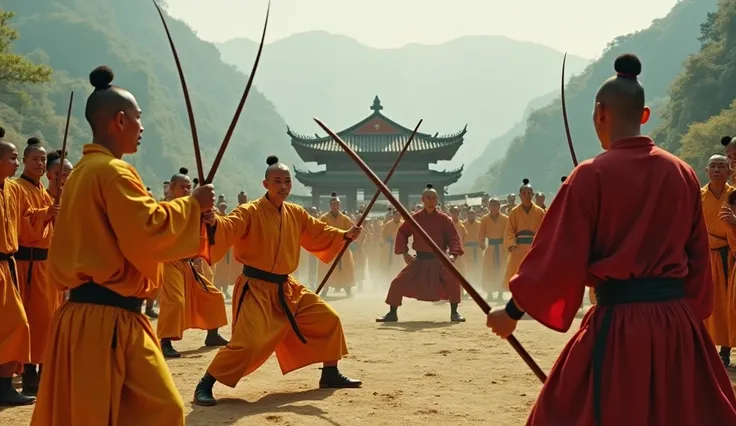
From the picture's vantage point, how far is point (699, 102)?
125 ft

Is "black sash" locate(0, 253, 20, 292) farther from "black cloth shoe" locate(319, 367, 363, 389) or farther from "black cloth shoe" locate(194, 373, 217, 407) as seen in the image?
"black cloth shoe" locate(319, 367, 363, 389)

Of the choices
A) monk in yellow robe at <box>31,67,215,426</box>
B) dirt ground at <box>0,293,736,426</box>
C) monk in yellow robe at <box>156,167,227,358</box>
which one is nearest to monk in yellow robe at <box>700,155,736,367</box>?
dirt ground at <box>0,293,736,426</box>

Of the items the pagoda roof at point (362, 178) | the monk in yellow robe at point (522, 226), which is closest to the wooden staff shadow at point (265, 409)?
the monk in yellow robe at point (522, 226)

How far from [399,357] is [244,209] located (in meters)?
2.48

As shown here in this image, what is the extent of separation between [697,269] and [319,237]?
3.44 meters

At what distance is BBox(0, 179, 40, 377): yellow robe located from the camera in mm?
5020

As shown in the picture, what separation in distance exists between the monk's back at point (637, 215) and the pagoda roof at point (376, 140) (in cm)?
3079

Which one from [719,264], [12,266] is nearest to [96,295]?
[12,266]

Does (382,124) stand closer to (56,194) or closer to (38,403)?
(56,194)

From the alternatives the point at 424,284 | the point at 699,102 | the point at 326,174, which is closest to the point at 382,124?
the point at 326,174

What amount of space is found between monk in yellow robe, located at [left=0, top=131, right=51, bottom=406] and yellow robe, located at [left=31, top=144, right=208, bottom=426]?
6.98ft

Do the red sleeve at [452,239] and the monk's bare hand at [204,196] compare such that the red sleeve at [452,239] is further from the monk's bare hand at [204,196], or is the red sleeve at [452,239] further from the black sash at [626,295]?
the black sash at [626,295]

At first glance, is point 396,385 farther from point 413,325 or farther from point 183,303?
point 413,325

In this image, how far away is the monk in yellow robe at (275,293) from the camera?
5355 mm
